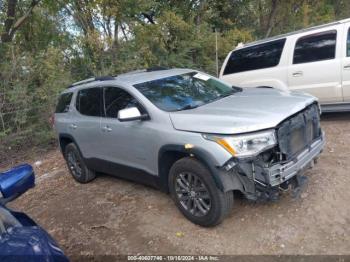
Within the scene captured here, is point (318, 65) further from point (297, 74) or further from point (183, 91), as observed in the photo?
point (183, 91)

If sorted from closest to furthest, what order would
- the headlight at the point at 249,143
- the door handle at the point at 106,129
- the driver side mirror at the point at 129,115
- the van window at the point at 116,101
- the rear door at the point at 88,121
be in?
the headlight at the point at 249,143
the driver side mirror at the point at 129,115
the van window at the point at 116,101
the door handle at the point at 106,129
the rear door at the point at 88,121

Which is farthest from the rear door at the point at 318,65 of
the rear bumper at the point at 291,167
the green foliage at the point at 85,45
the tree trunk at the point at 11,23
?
the tree trunk at the point at 11,23

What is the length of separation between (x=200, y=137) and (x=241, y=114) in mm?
499

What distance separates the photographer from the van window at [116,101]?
189 inches

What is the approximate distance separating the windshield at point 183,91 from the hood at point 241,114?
0.22 metres

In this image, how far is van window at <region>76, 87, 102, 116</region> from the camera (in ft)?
17.9

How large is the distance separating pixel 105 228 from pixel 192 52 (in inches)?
374

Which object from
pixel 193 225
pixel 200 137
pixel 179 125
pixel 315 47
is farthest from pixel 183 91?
pixel 315 47

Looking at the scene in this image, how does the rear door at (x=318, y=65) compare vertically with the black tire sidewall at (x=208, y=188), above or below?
above

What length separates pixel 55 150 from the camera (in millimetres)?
9086

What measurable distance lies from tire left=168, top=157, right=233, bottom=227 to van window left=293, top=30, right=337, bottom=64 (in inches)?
167

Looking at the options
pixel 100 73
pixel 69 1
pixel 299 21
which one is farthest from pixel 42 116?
pixel 299 21

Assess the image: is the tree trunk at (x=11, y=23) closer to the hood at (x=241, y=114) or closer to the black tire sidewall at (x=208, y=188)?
the hood at (x=241, y=114)

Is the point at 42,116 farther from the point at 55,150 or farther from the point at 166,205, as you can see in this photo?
the point at 166,205
